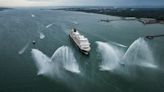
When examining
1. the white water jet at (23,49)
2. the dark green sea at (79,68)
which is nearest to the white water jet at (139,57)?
the dark green sea at (79,68)

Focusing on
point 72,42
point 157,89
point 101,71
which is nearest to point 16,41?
point 72,42

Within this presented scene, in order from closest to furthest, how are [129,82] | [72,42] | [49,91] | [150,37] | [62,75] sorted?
1. [49,91]
2. [129,82]
3. [62,75]
4. [72,42]
5. [150,37]

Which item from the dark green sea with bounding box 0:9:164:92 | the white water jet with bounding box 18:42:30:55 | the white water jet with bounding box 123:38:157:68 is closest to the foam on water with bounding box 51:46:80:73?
the dark green sea with bounding box 0:9:164:92

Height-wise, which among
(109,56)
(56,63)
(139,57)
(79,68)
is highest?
(109,56)

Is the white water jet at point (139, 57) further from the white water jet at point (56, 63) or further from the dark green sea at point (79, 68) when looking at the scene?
the white water jet at point (56, 63)

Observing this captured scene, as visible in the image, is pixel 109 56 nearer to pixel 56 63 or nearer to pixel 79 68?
pixel 79 68

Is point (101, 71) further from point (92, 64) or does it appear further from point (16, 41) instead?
point (16, 41)

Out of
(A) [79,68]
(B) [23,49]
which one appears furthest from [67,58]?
(B) [23,49]
